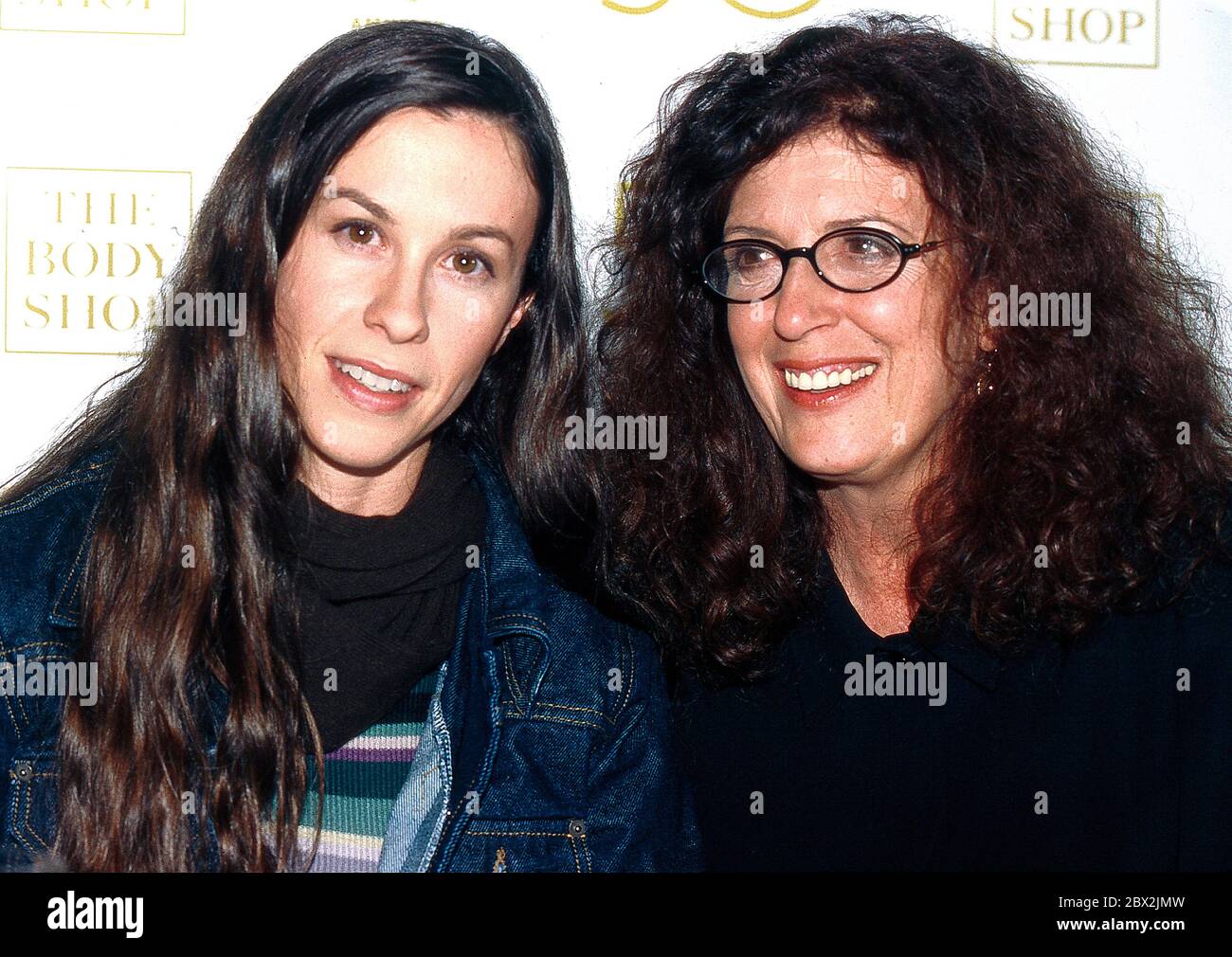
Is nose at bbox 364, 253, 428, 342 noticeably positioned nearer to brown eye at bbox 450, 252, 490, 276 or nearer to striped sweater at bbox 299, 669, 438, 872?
brown eye at bbox 450, 252, 490, 276

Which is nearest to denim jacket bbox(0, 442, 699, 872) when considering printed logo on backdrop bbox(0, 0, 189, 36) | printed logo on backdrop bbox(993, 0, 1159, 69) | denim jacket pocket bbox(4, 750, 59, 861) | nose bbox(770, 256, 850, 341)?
denim jacket pocket bbox(4, 750, 59, 861)

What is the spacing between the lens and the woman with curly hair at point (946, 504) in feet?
5.02

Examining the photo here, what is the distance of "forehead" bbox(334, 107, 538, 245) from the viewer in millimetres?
1444

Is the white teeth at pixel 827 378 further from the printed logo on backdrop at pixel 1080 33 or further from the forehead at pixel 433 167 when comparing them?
the printed logo on backdrop at pixel 1080 33

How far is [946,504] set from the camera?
164cm

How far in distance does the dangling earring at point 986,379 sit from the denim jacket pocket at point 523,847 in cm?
83

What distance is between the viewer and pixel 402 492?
1.65 m

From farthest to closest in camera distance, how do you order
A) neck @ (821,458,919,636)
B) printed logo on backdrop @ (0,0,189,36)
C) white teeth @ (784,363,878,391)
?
printed logo on backdrop @ (0,0,189,36) → neck @ (821,458,919,636) → white teeth @ (784,363,878,391)

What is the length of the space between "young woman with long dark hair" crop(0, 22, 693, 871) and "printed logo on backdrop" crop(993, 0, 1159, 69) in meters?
0.96

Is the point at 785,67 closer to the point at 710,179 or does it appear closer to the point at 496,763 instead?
the point at 710,179

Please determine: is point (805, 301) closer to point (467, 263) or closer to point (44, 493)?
point (467, 263)

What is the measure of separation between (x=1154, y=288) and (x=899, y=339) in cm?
47

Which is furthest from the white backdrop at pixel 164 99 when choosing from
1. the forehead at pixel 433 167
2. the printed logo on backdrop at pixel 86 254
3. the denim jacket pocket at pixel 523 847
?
the denim jacket pocket at pixel 523 847

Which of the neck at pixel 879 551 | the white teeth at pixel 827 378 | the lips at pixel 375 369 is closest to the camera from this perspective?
the lips at pixel 375 369
